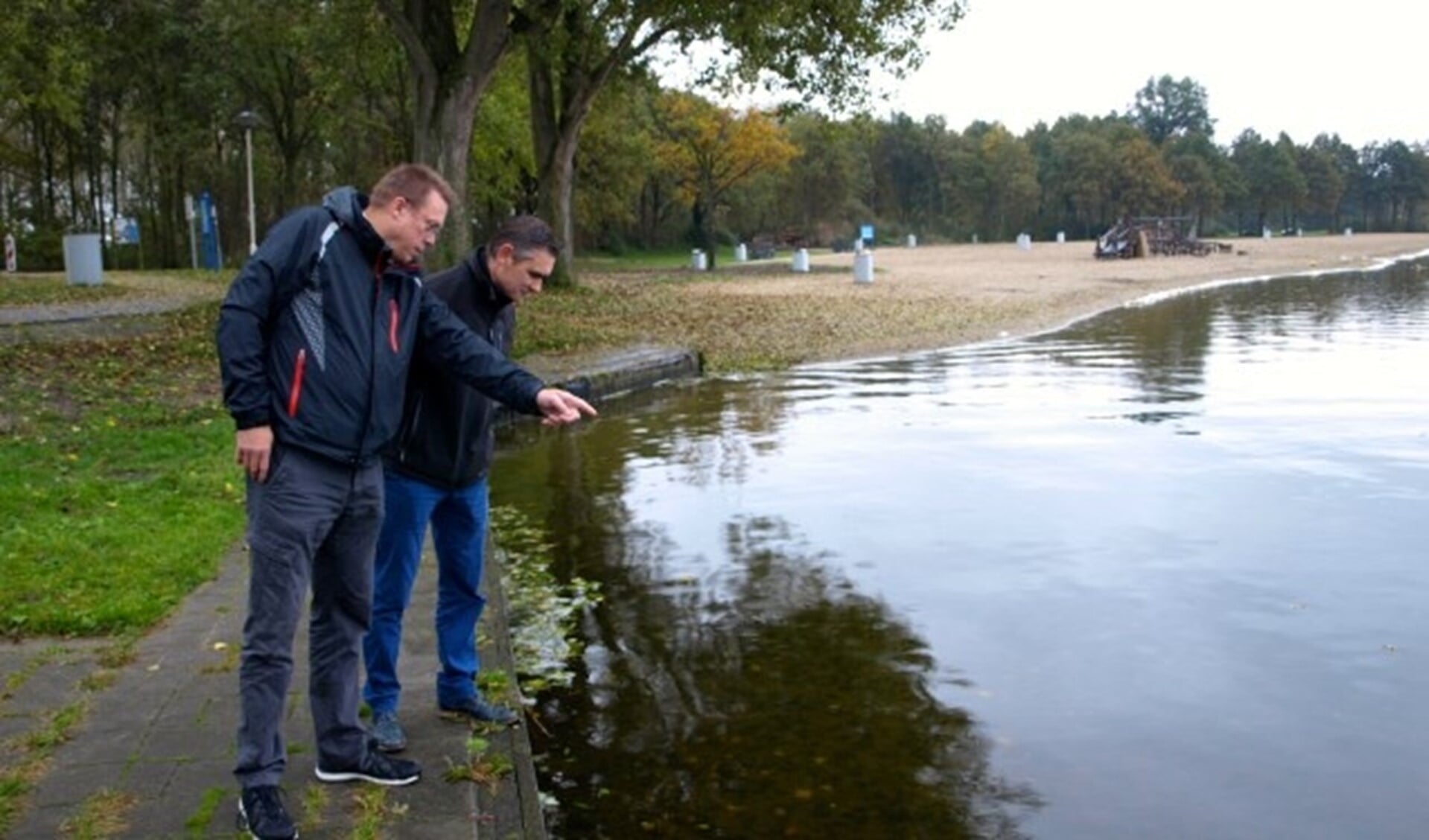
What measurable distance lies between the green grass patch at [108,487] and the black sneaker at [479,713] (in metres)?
1.92

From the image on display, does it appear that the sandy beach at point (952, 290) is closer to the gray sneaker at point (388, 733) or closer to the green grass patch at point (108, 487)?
the green grass patch at point (108, 487)

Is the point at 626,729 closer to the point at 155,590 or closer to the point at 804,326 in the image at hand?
the point at 155,590

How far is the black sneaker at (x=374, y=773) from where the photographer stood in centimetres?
423

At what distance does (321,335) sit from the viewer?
386cm

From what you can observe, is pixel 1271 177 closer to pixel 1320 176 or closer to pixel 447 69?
pixel 1320 176

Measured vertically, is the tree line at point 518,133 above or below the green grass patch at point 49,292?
above

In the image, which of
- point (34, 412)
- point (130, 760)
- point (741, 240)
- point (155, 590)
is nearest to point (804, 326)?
point (34, 412)

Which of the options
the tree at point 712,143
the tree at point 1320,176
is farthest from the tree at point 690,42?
the tree at point 1320,176

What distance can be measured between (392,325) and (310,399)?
37cm

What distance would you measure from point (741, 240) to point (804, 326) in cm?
5622

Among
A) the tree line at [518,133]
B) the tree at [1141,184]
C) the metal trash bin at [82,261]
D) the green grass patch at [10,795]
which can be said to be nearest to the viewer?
the green grass patch at [10,795]

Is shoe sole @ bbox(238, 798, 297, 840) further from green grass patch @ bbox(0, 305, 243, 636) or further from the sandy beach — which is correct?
the sandy beach

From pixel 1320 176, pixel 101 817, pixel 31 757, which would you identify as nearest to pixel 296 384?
pixel 101 817

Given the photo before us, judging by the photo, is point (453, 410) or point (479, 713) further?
point (479, 713)
